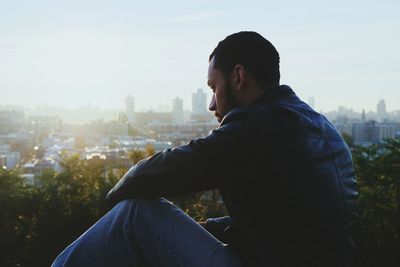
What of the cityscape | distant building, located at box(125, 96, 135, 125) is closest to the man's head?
the cityscape

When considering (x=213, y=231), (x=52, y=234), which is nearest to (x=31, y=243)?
(x=52, y=234)

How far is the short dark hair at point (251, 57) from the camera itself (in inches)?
51.0

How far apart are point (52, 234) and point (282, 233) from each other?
243cm

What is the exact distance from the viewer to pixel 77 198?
3.50 meters

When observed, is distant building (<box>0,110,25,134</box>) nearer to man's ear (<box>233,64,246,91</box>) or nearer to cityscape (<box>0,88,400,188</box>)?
cityscape (<box>0,88,400,188</box>)

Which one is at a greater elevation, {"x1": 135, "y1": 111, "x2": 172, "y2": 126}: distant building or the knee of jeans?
the knee of jeans

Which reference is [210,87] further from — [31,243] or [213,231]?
[31,243]

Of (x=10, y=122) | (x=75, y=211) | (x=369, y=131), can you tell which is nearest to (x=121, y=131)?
(x=10, y=122)

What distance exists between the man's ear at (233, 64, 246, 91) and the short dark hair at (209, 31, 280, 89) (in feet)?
0.03

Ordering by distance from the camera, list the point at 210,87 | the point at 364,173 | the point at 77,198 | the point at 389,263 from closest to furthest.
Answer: the point at 210,87 < the point at 389,263 < the point at 77,198 < the point at 364,173

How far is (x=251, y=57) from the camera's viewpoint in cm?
130

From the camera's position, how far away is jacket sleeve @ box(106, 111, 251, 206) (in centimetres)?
116

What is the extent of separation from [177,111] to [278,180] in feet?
259

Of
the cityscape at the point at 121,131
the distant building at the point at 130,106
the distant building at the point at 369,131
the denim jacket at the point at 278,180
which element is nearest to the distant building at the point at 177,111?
the cityscape at the point at 121,131
